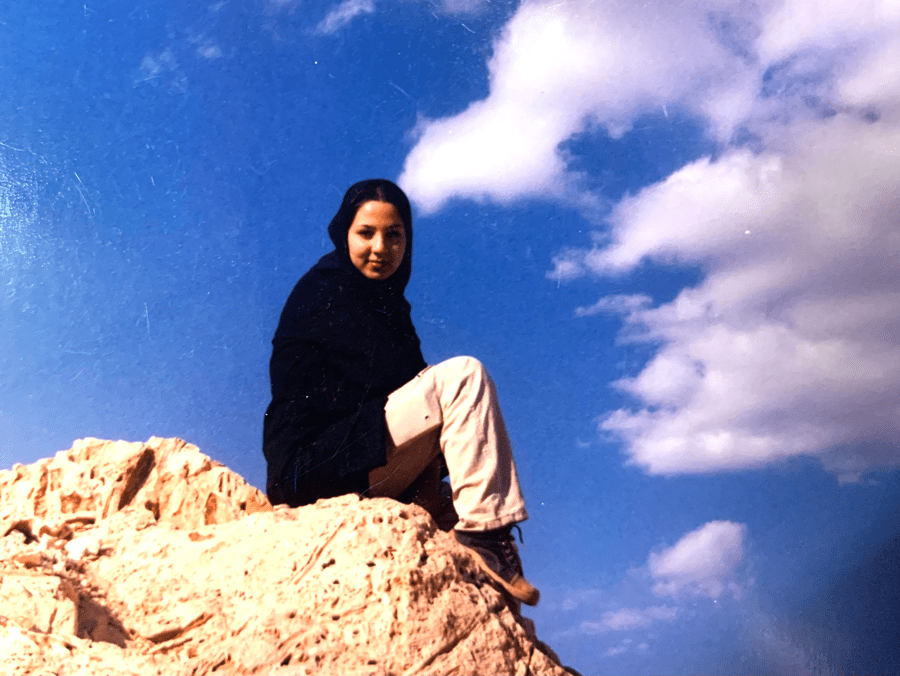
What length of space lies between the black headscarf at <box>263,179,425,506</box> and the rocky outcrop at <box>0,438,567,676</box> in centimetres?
19

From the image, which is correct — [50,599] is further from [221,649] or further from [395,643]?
[395,643]

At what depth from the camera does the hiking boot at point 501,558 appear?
271 cm

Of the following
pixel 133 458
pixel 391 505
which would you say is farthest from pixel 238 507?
pixel 391 505

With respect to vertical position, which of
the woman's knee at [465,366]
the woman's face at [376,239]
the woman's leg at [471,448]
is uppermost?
the woman's face at [376,239]

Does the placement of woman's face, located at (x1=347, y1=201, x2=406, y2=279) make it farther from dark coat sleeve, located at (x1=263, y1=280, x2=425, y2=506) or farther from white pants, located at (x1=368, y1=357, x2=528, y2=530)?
white pants, located at (x1=368, y1=357, x2=528, y2=530)

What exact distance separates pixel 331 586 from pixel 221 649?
1.09ft

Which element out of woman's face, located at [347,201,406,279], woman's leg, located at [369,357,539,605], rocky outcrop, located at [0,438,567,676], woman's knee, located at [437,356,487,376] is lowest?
rocky outcrop, located at [0,438,567,676]

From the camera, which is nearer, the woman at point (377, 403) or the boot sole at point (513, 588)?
the boot sole at point (513, 588)

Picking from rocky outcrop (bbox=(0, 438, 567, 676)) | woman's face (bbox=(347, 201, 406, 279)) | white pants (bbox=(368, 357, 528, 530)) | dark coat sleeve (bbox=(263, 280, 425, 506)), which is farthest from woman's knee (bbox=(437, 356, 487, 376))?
woman's face (bbox=(347, 201, 406, 279))

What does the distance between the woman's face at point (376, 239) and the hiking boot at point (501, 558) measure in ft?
3.72

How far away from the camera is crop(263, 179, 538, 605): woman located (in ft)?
9.14

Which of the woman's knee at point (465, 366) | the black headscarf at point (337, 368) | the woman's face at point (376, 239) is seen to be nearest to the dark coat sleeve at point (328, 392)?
the black headscarf at point (337, 368)

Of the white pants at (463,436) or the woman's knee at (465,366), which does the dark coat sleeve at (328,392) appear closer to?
the white pants at (463,436)

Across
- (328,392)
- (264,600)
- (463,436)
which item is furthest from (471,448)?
(264,600)
